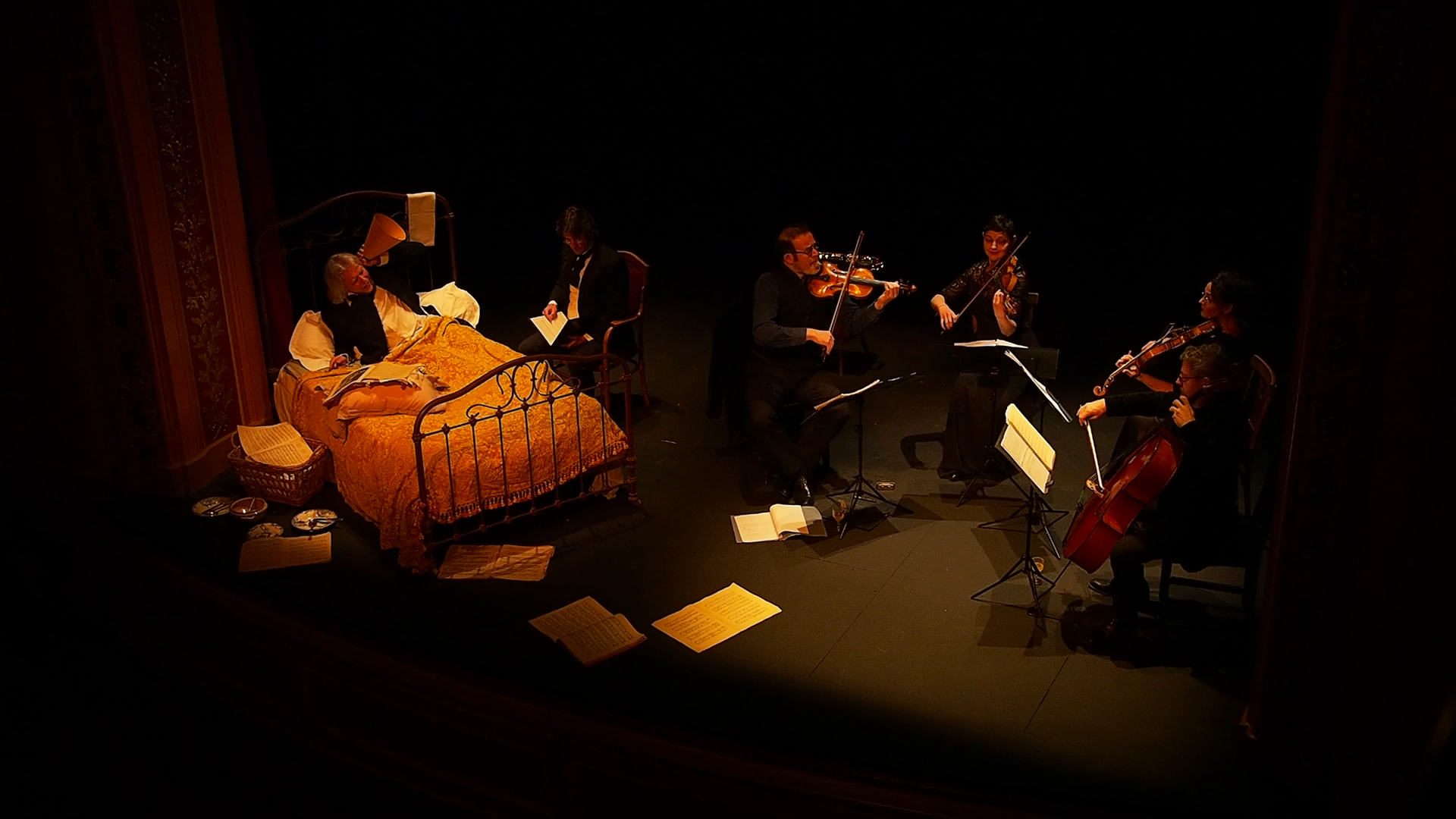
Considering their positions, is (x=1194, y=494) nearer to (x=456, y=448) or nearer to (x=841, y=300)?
(x=841, y=300)

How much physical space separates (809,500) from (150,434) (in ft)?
10.4

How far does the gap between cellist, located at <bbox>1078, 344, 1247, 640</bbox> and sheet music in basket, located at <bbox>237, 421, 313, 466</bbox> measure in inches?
146

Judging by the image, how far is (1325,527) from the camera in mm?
3219

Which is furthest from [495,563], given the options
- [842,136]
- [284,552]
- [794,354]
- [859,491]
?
[842,136]

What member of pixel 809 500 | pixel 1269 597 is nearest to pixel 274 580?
pixel 809 500

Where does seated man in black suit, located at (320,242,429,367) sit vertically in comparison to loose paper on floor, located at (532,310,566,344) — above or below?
above

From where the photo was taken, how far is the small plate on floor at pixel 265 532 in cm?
507

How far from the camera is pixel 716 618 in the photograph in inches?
178

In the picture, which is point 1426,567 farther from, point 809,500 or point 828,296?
point 828,296

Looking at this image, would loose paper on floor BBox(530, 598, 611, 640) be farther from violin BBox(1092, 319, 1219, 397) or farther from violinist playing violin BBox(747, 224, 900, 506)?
violin BBox(1092, 319, 1219, 397)

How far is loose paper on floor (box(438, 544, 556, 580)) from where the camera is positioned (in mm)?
4805

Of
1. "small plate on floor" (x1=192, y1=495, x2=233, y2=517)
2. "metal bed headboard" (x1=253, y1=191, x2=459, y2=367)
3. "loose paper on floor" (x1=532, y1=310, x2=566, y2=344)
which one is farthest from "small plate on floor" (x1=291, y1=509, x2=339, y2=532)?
"loose paper on floor" (x1=532, y1=310, x2=566, y2=344)

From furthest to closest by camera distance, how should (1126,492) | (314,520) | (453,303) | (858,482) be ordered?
(453,303) → (858,482) → (314,520) → (1126,492)

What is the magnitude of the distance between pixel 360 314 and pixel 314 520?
111 cm
